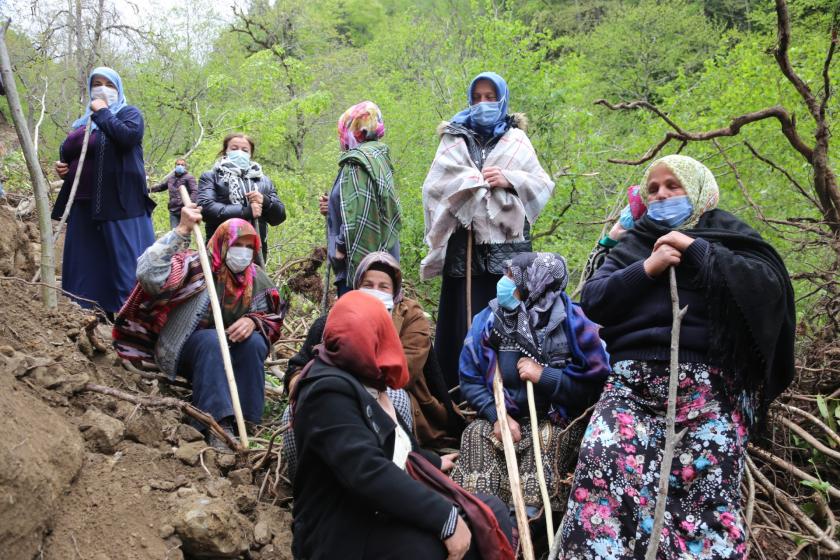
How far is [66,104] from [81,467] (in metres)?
11.7

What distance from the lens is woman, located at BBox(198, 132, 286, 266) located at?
481 centimetres

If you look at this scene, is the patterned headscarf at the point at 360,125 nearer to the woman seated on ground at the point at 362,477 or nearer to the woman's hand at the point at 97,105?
the woman's hand at the point at 97,105

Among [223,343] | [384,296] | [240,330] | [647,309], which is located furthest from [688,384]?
[240,330]

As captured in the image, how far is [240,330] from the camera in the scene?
3.70 metres

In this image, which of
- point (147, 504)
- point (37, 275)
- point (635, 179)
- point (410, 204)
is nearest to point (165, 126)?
point (410, 204)

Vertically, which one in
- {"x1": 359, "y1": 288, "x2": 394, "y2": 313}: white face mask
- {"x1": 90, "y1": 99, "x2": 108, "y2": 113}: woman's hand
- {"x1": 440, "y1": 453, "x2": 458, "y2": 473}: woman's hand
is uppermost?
{"x1": 90, "y1": 99, "x2": 108, "y2": 113}: woman's hand

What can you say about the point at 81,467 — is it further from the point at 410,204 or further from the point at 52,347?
the point at 410,204

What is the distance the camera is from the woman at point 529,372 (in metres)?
3.17

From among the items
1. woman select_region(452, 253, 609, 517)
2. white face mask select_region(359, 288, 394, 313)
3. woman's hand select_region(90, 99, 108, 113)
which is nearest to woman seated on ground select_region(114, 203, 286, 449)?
white face mask select_region(359, 288, 394, 313)

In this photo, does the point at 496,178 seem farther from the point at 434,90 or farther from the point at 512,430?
the point at 434,90

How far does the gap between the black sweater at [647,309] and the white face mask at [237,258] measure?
189cm

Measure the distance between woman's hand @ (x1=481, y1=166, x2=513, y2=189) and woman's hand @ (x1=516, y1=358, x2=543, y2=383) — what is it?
119 cm

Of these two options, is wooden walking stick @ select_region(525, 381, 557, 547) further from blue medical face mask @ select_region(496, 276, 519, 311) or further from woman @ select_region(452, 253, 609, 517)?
blue medical face mask @ select_region(496, 276, 519, 311)

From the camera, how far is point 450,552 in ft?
7.07
